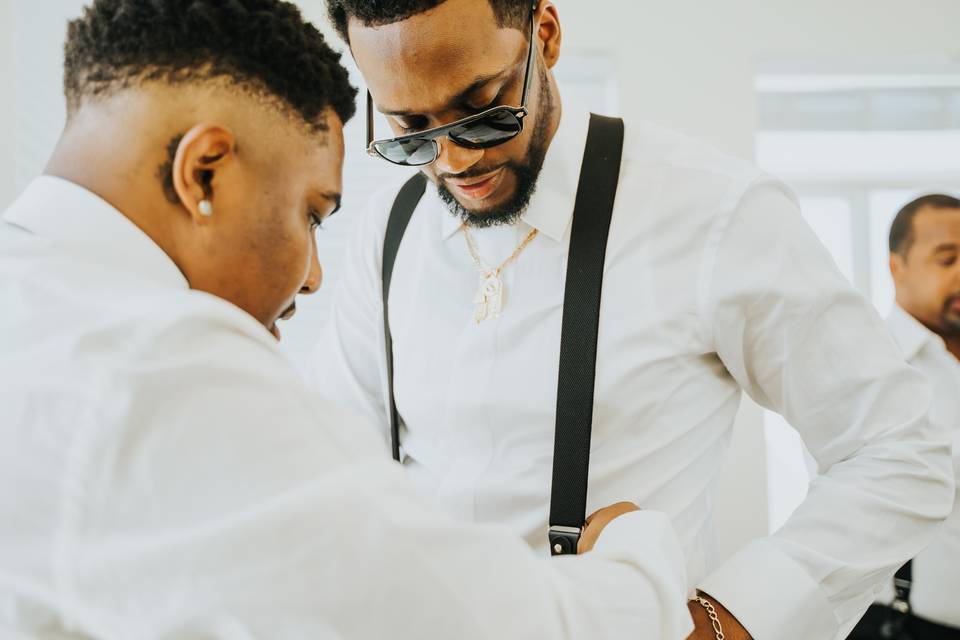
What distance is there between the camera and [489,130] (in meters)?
1.22

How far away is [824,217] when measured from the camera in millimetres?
3936

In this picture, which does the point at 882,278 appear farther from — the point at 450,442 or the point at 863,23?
the point at 450,442

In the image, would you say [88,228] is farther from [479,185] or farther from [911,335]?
[911,335]

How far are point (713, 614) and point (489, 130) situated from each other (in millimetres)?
700

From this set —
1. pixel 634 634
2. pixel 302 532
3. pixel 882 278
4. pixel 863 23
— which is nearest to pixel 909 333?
pixel 882 278

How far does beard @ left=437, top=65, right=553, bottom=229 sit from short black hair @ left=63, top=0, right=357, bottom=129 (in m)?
0.46

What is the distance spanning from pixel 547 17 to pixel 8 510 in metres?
1.03

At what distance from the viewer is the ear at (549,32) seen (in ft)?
4.30

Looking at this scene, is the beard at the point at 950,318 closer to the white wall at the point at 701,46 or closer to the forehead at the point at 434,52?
the white wall at the point at 701,46

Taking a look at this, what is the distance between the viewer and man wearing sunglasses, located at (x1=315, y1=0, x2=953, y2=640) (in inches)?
46.1

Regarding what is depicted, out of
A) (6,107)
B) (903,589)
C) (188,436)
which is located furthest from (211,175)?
(6,107)

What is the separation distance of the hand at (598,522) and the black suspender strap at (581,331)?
0.13 meters

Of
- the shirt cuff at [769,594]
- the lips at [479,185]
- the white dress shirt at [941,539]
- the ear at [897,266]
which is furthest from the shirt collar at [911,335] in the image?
the lips at [479,185]

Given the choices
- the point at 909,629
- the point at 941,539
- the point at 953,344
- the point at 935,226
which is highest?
the point at 935,226
